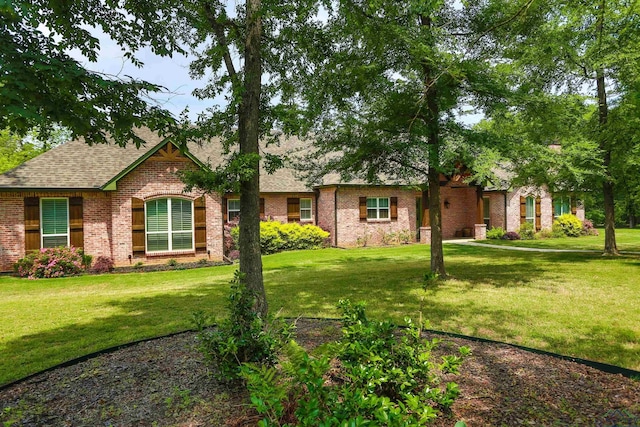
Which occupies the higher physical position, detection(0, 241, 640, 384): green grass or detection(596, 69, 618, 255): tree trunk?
detection(596, 69, 618, 255): tree trunk

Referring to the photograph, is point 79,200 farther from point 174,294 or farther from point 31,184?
point 174,294

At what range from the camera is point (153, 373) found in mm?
4160

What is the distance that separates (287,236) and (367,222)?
192 inches

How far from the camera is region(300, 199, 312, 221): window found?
71.9 feet

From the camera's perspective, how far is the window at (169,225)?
1592 cm

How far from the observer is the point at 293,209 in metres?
21.3

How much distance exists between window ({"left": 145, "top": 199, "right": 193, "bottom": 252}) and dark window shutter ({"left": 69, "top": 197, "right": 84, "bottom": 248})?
7.83 ft

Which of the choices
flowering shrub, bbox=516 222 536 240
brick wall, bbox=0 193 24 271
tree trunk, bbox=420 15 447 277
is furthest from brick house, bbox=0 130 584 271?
flowering shrub, bbox=516 222 536 240

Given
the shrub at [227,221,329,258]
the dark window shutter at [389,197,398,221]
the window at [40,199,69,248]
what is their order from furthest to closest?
1. the dark window shutter at [389,197,398,221]
2. the shrub at [227,221,329,258]
3. the window at [40,199,69,248]

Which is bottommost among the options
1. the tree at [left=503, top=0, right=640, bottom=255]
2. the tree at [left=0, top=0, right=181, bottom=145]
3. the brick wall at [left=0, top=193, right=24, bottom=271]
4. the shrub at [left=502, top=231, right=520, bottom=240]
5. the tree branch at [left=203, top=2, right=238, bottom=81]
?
the shrub at [left=502, top=231, right=520, bottom=240]

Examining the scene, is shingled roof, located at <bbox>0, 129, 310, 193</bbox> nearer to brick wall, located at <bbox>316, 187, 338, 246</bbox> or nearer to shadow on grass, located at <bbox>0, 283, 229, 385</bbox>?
brick wall, located at <bbox>316, 187, 338, 246</bbox>

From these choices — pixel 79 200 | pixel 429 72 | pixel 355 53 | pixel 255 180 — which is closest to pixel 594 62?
pixel 429 72

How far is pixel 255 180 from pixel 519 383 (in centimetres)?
395

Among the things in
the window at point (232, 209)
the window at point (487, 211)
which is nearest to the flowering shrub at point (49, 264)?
the window at point (232, 209)
